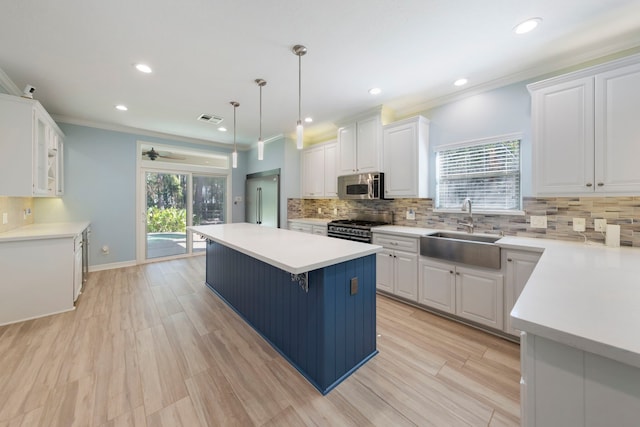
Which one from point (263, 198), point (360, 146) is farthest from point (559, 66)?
point (263, 198)

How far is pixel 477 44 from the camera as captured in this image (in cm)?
211

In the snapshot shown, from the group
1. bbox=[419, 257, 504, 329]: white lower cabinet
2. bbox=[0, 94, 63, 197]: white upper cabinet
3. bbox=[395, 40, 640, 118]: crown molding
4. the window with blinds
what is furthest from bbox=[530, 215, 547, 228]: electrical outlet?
bbox=[0, 94, 63, 197]: white upper cabinet

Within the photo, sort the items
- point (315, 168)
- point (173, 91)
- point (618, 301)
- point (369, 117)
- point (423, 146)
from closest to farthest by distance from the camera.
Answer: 1. point (618, 301)
2. point (173, 91)
3. point (423, 146)
4. point (369, 117)
5. point (315, 168)

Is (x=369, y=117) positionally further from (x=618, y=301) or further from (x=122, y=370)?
(x=122, y=370)

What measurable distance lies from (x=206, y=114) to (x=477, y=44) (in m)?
3.58

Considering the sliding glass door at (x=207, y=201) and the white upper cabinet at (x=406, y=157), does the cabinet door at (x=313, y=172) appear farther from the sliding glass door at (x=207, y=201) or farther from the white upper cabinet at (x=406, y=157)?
the sliding glass door at (x=207, y=201)

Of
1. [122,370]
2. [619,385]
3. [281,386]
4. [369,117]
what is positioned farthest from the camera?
[369,117]

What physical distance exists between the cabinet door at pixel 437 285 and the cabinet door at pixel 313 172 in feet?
8.00

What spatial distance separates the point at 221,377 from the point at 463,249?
95.5 inches

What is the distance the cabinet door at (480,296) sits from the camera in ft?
7.55

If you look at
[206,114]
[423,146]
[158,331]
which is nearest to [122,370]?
[158,331]

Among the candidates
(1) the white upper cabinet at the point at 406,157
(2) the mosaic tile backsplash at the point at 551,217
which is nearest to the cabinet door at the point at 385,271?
(2) the mosaic tile backsplash at the point at 551,217

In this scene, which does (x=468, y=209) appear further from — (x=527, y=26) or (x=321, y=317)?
(x=321, y=317)

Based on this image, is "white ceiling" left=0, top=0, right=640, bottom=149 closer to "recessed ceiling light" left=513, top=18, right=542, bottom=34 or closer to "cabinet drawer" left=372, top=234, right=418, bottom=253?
"recessed ceiling light" left=513, top=18, right=542, bottom=34
